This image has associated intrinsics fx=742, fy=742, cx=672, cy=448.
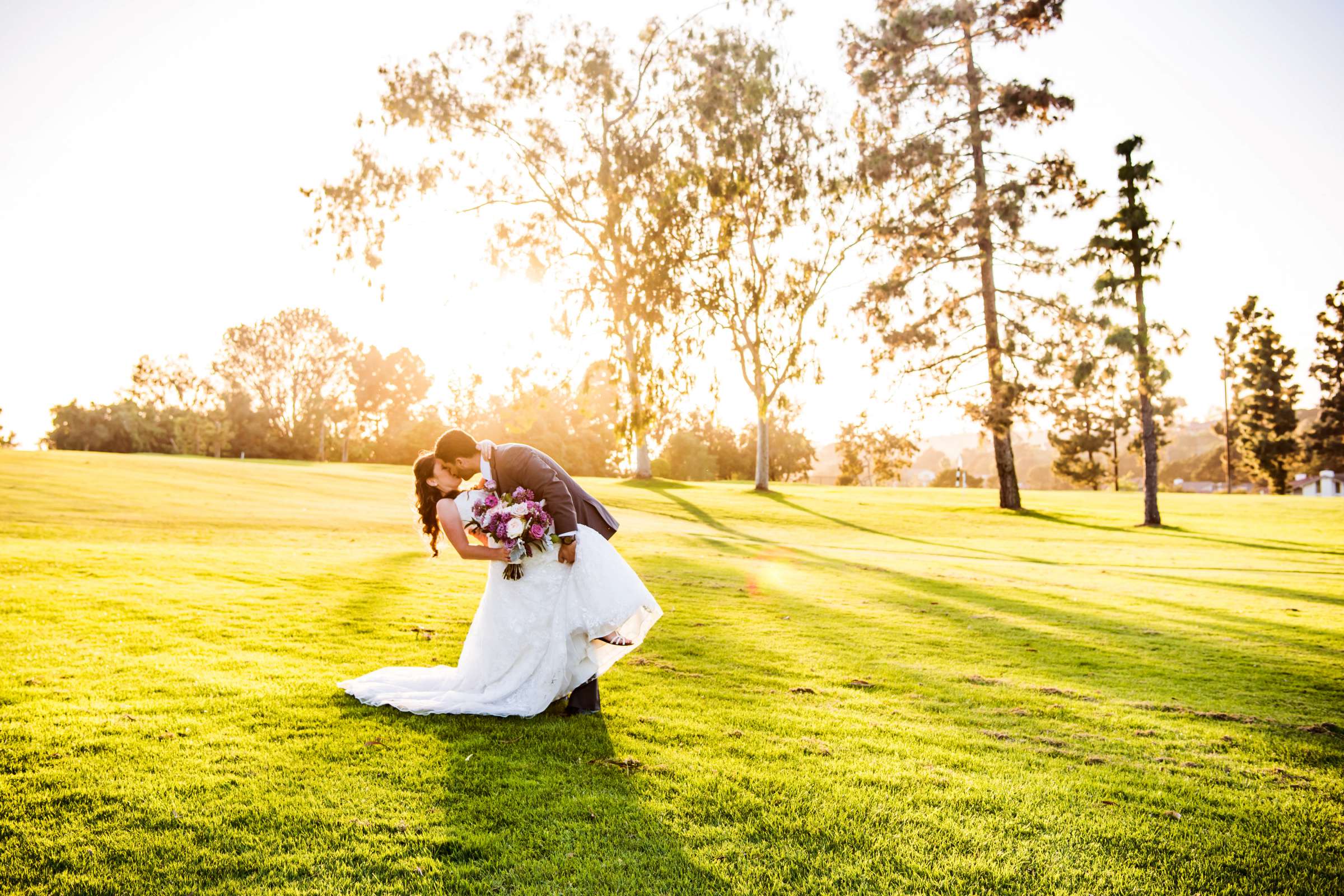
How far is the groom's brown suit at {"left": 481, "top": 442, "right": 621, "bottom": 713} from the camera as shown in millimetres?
6555

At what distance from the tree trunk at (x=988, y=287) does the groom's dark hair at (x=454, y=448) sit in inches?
1248

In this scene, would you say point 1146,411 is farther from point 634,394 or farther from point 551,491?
point 551,491

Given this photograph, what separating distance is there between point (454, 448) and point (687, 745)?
3.27m

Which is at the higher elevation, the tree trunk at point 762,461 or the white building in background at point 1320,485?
the tree trunk at point 762,461

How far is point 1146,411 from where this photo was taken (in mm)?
32625

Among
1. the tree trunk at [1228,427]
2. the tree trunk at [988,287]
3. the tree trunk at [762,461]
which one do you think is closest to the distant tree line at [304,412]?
the tree trunk at [762,461]

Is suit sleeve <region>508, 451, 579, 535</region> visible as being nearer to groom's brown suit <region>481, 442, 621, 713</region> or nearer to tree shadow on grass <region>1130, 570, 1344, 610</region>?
groom's brown suit <region>481, 442, 621, 713</region>

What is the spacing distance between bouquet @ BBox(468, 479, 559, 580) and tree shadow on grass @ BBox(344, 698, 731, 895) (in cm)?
143

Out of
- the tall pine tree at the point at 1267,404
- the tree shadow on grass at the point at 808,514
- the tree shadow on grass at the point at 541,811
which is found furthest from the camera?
the tall pine tree at the point at 1267,404

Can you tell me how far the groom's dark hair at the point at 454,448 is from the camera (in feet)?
22.0

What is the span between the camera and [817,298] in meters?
33.5

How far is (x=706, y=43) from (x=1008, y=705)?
55.8 ft

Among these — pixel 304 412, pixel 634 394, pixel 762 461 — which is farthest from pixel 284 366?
pixel 634 394

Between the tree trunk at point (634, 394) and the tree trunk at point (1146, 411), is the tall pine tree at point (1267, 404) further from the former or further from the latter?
the tree trunk at point (634, 394)
